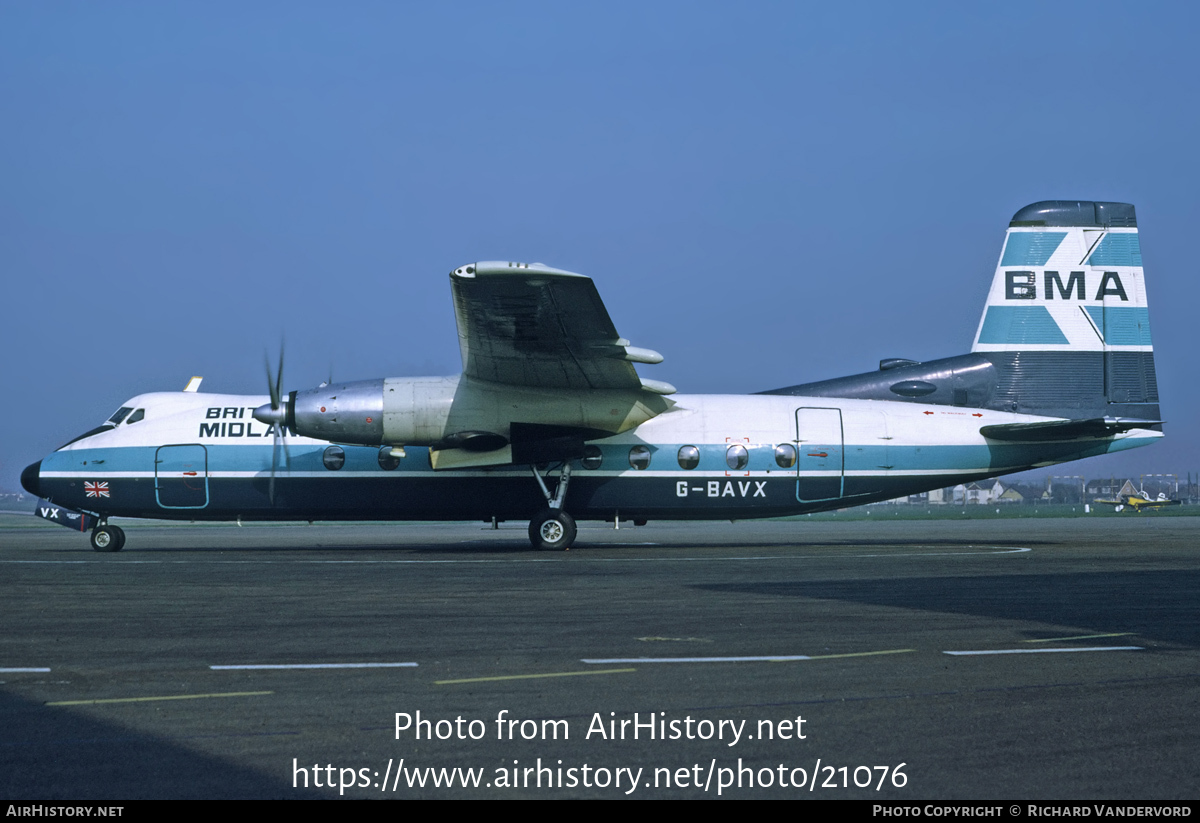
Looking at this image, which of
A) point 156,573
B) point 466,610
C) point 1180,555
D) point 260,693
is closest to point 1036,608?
point 466,610

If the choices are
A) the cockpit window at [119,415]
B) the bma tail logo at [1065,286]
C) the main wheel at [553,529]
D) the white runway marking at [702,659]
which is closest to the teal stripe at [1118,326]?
the bma tail logo at [1065,286]

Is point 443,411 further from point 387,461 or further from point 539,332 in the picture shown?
point 539,332

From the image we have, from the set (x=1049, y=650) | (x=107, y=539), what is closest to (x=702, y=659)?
(x=1049, y=650)

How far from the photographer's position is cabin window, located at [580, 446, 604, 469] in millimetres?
23859

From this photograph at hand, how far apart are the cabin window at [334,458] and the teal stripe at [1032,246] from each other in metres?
16.8

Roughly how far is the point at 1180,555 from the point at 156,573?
1989 cm

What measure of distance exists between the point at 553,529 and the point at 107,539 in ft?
35.1

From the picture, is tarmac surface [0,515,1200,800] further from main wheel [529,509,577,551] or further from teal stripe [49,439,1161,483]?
teal stripe [49,439,1161,483]

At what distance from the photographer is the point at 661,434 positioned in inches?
954

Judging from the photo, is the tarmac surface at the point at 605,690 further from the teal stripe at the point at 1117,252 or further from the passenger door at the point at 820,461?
the teal stripe at the point at 1117,252

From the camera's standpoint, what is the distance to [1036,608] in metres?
12.0

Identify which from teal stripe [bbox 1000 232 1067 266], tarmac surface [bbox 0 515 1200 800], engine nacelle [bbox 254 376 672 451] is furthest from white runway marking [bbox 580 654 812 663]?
teal stripe [bbox 1000 232 1067 266]

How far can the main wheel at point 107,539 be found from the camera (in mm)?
24484
